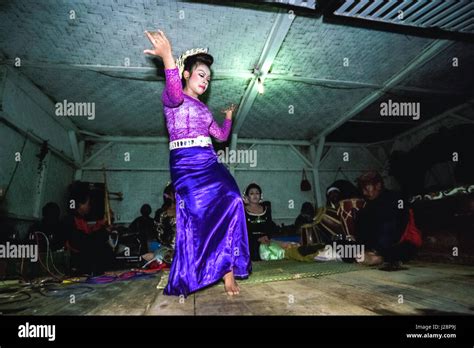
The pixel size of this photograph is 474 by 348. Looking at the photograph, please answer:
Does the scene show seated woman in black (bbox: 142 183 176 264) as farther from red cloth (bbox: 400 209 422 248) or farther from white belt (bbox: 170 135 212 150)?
red cloth (bbox: 400 209 422 248)

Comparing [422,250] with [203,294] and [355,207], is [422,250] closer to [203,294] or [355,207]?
[355,207]

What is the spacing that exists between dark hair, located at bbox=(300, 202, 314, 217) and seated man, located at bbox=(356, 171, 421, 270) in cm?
387

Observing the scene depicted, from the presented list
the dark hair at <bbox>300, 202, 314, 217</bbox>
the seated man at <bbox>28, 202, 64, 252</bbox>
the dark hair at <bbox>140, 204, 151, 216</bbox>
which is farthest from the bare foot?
the dark hair at <bbox>300, 202, 314, 217</bbox>

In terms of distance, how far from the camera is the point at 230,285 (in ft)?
6.94

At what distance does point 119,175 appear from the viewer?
26.4ft

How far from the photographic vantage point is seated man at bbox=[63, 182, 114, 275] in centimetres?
412

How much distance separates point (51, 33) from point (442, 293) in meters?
5.43

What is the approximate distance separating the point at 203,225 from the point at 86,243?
124 inches

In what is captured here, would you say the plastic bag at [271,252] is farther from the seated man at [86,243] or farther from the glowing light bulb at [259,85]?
the glowing light bulb at [259,85]

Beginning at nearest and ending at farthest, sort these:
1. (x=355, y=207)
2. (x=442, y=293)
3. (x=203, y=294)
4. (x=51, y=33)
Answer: (x=442, y=293)
(x=203, y=294)
(x=51, y=33)
(x=355, y=207)

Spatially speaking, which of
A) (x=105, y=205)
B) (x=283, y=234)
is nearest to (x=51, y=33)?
(x=105, y=205)

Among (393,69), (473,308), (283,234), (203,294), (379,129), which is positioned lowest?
(283,234)

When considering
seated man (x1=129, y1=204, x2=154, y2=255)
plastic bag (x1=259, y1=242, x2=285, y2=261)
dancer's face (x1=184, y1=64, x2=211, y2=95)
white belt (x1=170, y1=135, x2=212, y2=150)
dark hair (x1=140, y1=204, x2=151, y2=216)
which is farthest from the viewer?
dark hair (x1=140, y1=204, x2=151, y2=216)

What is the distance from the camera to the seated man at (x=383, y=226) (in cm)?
352
